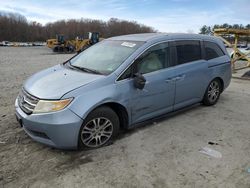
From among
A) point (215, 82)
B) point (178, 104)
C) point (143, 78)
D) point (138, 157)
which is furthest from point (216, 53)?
point (138, 157)

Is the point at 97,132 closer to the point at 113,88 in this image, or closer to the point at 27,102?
the point at 113,88

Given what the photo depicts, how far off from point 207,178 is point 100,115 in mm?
1536

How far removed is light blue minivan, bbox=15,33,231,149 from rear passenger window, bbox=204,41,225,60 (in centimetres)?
2

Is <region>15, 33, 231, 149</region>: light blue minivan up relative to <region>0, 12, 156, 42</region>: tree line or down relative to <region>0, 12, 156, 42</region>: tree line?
down

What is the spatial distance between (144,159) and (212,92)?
2.83m

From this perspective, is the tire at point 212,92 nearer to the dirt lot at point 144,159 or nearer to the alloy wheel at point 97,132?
the dirt lot at point 144,159

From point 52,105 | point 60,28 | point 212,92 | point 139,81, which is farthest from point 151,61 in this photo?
point 60,28

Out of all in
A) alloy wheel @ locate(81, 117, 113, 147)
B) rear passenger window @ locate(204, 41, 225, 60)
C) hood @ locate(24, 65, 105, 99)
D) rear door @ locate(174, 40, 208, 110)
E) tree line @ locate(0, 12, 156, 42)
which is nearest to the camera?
hood @ locate(24, 65, 105, 99)

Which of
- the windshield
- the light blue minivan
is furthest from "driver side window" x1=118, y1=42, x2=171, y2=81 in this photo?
the windshield

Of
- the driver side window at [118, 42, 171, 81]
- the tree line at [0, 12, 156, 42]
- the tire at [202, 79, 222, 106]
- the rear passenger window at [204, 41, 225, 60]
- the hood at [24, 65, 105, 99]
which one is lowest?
the tire at [202, 79, 222, 106]

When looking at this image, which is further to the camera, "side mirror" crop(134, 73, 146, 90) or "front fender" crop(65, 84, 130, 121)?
"side mirror" crop(134, 73, 146, 90)

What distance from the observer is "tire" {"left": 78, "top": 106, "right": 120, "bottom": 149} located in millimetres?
3293

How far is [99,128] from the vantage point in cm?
345

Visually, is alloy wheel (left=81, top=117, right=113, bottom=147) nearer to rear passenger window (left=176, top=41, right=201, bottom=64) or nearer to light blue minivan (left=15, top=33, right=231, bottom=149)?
light blue minivan (left=15, top=33, right=231, bottom=149)
